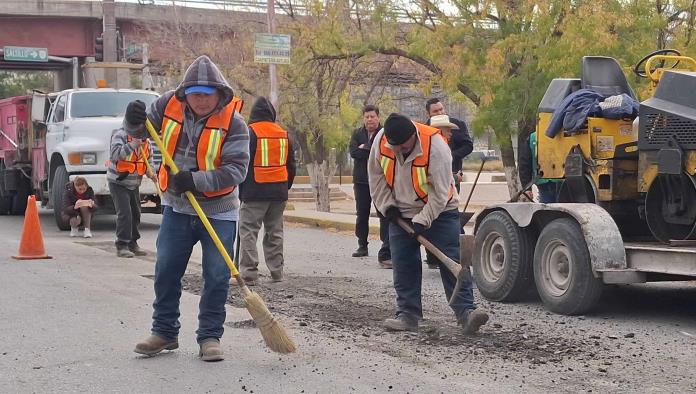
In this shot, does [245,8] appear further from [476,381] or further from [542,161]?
[476,381]

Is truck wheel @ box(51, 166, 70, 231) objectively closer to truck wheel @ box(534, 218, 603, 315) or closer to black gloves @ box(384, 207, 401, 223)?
truck wheel @ box(534, 218, 603, 315)

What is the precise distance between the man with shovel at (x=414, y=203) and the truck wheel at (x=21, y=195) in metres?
14.4

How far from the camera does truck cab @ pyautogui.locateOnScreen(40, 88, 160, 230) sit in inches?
632

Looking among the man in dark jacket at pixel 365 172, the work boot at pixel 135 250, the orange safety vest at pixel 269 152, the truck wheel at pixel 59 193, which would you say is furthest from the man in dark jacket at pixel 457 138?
the truck wheel at pixel 59 193

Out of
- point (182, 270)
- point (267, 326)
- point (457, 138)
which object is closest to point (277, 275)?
point (457, 138)

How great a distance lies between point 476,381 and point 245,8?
25.4 metres

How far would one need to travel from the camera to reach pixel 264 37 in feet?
65.6

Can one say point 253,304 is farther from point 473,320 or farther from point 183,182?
point 473,320

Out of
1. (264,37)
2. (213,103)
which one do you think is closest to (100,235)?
(264,37)

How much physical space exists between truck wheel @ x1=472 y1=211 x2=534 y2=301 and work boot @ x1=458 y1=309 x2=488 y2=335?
1665mm

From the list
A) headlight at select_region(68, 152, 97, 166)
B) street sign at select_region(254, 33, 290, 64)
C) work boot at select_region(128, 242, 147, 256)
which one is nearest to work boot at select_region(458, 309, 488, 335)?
work boot at select_region(128, 242, 147, 256)

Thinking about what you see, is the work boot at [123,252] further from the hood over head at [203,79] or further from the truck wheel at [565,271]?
the hood over head at [203,79]

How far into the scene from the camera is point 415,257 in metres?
7.46

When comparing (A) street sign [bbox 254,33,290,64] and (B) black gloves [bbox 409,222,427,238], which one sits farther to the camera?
(A) street sign [bbox 254,33,290,64]
